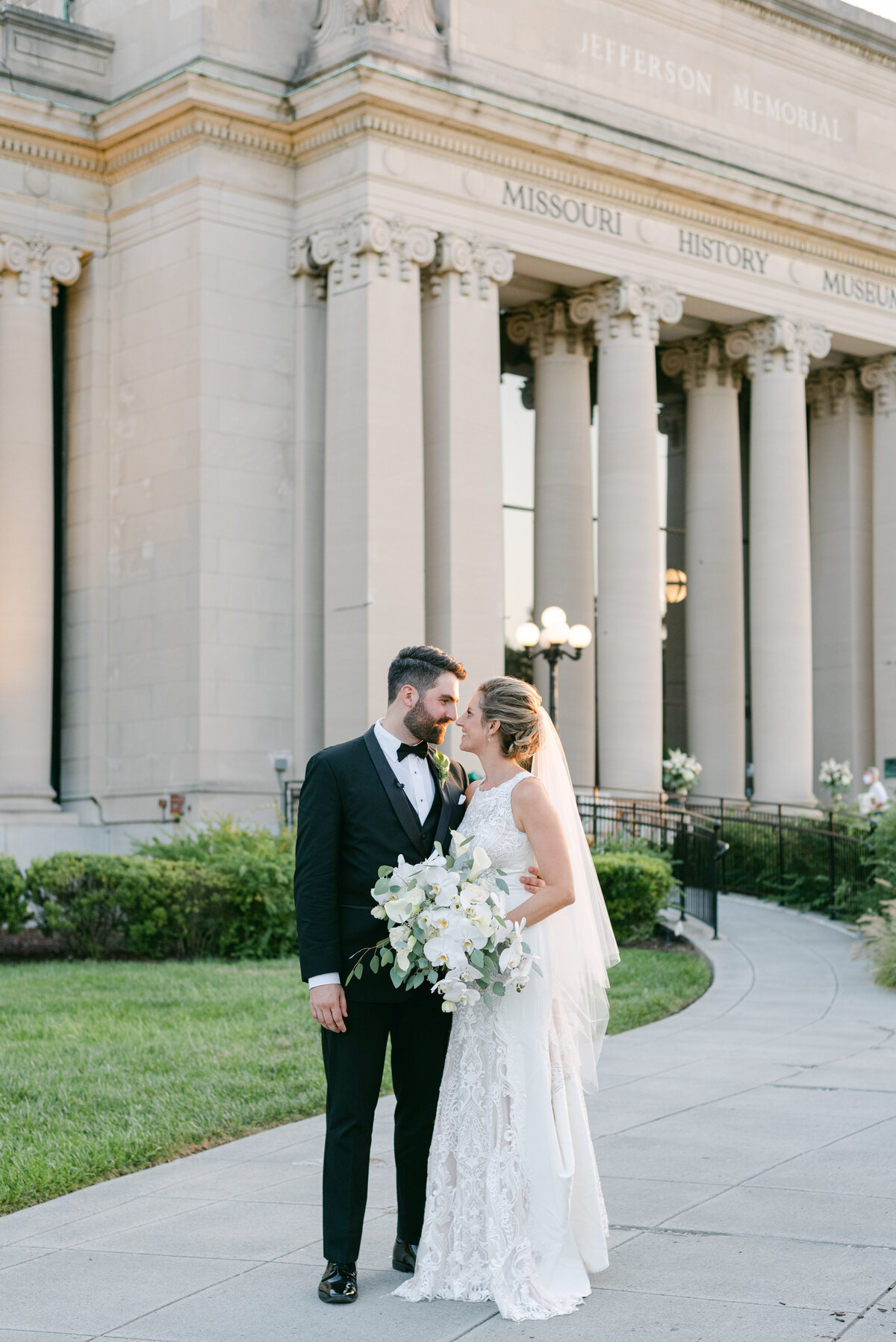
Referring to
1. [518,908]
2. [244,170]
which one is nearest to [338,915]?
[518,908]

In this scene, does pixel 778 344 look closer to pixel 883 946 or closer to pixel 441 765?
pixel 883 946

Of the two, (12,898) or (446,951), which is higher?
(446,951)

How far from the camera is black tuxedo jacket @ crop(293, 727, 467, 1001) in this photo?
6.50 meters

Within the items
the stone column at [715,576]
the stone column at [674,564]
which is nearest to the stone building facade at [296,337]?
the stone column at [715,576]

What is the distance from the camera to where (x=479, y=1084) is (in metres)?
6.48

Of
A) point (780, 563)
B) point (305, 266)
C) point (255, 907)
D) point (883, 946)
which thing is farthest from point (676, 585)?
point (883, 946)

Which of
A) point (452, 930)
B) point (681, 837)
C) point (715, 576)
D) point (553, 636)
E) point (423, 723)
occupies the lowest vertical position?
point (681, 837)

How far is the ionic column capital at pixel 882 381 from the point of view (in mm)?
35125

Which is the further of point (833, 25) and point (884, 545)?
point (884, 545)

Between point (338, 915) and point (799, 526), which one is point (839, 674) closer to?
point (799, 526)

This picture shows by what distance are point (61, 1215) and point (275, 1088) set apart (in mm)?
2994

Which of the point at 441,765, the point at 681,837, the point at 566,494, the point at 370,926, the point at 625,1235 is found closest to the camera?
the point at 370,926

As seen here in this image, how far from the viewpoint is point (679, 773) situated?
31484 millimetres

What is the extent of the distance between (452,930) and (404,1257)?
1477 millimetres
